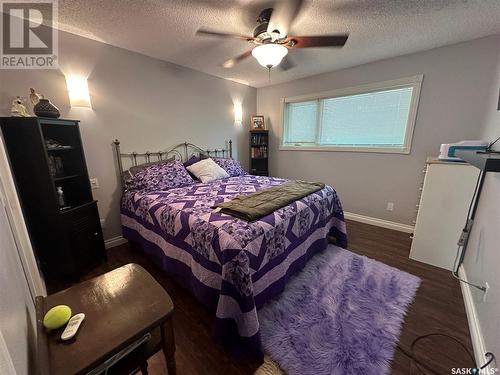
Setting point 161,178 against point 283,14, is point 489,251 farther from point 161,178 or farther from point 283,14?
point 161,178

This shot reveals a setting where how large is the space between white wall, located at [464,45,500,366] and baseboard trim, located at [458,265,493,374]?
0.03m

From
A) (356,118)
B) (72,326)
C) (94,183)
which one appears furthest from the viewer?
(356,118)

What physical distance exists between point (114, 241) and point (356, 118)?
12.9 ft

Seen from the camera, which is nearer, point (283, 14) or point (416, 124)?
point (283, 14)

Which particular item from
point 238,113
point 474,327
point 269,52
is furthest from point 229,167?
point 474,327

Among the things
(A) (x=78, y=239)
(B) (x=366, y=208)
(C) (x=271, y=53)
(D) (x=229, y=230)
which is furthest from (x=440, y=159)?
(A) (x=78, y=239)

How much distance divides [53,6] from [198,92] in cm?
181

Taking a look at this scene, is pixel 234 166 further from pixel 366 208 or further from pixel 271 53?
pixel 366 208

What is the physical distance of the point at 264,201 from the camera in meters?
1.90

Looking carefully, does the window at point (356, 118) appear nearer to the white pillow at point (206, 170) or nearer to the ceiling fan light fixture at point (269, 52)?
the white pillow at point (206, 170)

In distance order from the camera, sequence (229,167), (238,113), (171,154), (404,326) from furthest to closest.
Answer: (238,113) < (229,167) < (171,154) < (404,326)

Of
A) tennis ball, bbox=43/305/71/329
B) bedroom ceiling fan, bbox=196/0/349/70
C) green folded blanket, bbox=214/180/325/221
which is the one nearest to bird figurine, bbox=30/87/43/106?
bedroom ceiling fan, bbox=196/0/349/70

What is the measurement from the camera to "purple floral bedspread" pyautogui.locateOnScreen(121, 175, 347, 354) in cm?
131

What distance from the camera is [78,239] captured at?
1988 mm
